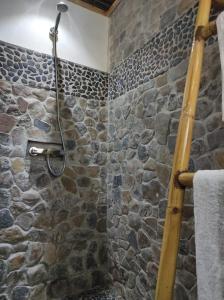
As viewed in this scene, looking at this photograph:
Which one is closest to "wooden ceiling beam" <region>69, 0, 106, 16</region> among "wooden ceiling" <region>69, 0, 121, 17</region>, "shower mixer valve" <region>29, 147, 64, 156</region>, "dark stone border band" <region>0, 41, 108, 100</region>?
"wooden ceiling" <region>69, 0, 121, 17</region>

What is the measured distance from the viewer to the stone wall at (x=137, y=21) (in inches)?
59.0

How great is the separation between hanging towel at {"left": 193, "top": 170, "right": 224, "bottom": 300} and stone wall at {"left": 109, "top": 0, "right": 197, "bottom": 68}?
1.21 metres

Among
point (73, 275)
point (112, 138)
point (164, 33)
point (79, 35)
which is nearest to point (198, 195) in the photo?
point (164, 33)

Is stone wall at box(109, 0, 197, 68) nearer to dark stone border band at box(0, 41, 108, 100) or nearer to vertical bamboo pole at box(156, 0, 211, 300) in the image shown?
dark stone border band at box(0, 41, 108, 100)

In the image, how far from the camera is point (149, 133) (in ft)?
5.18

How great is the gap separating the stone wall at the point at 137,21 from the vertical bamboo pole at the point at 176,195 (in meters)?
0.75

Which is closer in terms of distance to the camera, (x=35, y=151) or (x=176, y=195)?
(x=176, y=195)

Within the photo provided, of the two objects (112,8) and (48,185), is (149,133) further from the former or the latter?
(112,8)

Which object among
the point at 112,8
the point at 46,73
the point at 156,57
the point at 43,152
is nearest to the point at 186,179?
the point at 156,57

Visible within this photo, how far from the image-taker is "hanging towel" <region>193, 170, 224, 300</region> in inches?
22.3

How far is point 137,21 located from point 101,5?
0.57 metres

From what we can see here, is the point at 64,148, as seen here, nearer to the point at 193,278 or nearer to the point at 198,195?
the point at 193,278

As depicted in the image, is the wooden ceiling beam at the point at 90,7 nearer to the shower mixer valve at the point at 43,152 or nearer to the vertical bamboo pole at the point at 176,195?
the shower mixer valve at the point at 43,152

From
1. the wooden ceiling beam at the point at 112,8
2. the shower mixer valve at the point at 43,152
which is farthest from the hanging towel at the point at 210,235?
the wooden ceiling beam at the point at 112,8
